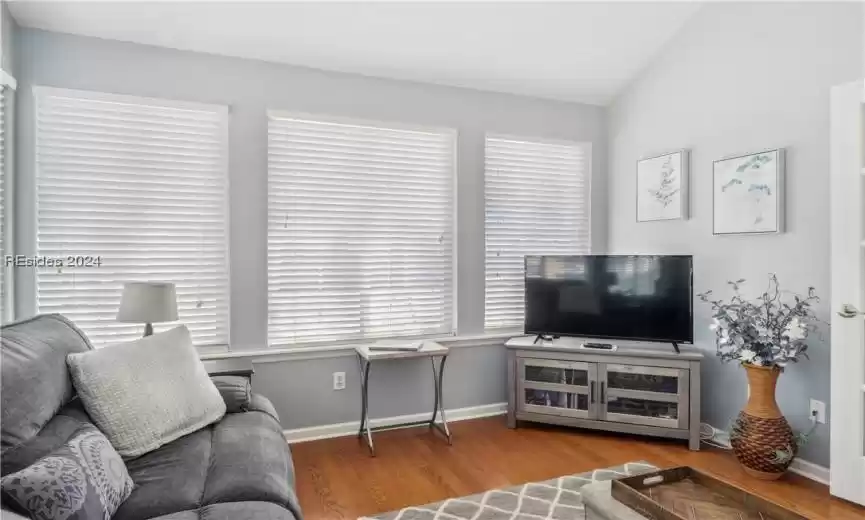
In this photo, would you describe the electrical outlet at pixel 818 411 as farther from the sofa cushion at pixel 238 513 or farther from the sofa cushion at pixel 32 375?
the sofa cushion at pixel 32 375

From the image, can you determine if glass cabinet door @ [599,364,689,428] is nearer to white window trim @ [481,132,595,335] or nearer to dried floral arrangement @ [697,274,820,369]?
dried floral arrangement @ [697,274,820,369]

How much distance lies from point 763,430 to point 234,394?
2770 mm

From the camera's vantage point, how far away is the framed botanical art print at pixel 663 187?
3.49 metres

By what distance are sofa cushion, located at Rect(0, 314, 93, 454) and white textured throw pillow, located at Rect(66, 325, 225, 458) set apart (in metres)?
0.07

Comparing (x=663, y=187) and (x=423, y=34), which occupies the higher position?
(x=423, y=34)

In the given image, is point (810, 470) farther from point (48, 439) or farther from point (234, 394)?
point (48, 439)

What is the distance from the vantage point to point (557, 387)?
345cm

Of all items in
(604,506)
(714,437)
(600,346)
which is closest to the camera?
(604,506)

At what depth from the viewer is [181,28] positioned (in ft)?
9.39

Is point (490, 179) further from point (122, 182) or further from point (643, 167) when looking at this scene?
point (122, 182)

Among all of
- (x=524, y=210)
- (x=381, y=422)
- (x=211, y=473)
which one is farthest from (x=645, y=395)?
(x=211, y=473)

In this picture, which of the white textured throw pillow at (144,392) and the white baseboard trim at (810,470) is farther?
the white baseboard trim at (810,470)

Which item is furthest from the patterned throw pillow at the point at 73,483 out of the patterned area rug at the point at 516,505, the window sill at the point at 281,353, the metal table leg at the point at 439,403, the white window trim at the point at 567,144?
the white window trim at the point at 567,144

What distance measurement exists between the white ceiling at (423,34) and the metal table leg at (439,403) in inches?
80.4
